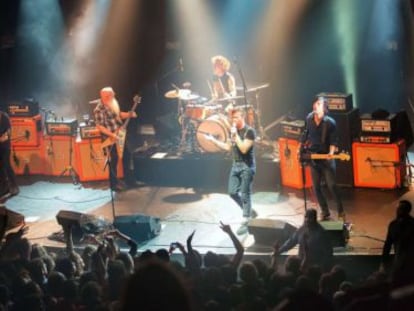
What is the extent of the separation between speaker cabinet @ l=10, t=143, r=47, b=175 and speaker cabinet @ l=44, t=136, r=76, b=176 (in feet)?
0.42

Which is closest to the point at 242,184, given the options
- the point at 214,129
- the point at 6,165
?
the point at 214,129

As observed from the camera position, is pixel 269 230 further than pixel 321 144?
No

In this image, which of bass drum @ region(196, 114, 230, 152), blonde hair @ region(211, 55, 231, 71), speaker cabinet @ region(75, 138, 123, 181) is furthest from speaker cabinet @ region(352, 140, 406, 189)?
speaker cabinet @ region(75, 138, 123, 181)

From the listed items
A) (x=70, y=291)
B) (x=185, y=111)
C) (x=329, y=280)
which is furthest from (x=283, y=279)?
(x=185, y=111)

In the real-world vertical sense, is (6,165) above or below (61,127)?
below

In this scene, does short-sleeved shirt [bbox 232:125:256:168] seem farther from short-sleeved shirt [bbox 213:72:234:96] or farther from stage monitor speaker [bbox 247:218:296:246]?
short-sleeved shirt [bbox 213:72:234:96]

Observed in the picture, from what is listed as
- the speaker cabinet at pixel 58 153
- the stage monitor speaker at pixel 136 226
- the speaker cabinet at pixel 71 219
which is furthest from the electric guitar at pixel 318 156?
the speaker cabinet at pixel 58 153

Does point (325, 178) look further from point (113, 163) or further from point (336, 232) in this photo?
point (113, 163)

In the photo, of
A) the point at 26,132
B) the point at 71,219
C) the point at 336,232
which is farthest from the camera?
the point at 26,132

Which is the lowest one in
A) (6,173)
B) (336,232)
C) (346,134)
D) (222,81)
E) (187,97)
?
(336,232)

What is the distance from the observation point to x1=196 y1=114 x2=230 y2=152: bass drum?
42.5 ft

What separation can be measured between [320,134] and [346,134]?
206 cm

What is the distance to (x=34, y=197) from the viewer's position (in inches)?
523

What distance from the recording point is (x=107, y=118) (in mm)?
13000
